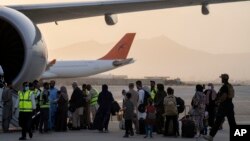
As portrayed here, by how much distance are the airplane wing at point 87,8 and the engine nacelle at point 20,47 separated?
949 millimetres

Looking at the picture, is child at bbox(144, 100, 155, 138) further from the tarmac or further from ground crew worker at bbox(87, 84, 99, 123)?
ground crew worker at bbox(87, 84, 99, 123)

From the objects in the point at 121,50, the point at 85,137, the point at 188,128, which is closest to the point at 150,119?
the point at 188,128

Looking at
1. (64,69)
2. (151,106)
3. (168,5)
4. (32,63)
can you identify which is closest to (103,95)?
(151,106)

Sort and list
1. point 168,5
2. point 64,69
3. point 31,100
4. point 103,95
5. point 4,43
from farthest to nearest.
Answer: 1. point 64,69
2. point 168,5
3. point 103,95
4. point 4,43
5. point 31,100

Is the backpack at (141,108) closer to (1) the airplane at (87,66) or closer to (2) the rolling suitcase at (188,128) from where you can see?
(2) the rolling suitcase at (188,128)

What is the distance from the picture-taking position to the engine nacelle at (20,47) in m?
12.6

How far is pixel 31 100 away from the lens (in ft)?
39.3

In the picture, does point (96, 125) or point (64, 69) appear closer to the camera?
point (96, 125)

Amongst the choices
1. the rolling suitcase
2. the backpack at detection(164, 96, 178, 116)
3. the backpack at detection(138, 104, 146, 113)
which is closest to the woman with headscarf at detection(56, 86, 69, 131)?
the backpack at detection(138, 104, 146, 113)

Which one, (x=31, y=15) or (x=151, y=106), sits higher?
(x=31, y=15)

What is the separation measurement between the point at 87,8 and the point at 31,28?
228 centimetres

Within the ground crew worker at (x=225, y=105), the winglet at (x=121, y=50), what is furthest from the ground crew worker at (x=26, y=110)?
the winglet at (x=121, y=50)

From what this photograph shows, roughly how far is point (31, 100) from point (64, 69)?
167ft

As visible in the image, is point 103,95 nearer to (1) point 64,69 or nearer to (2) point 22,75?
(2) point 22,75
